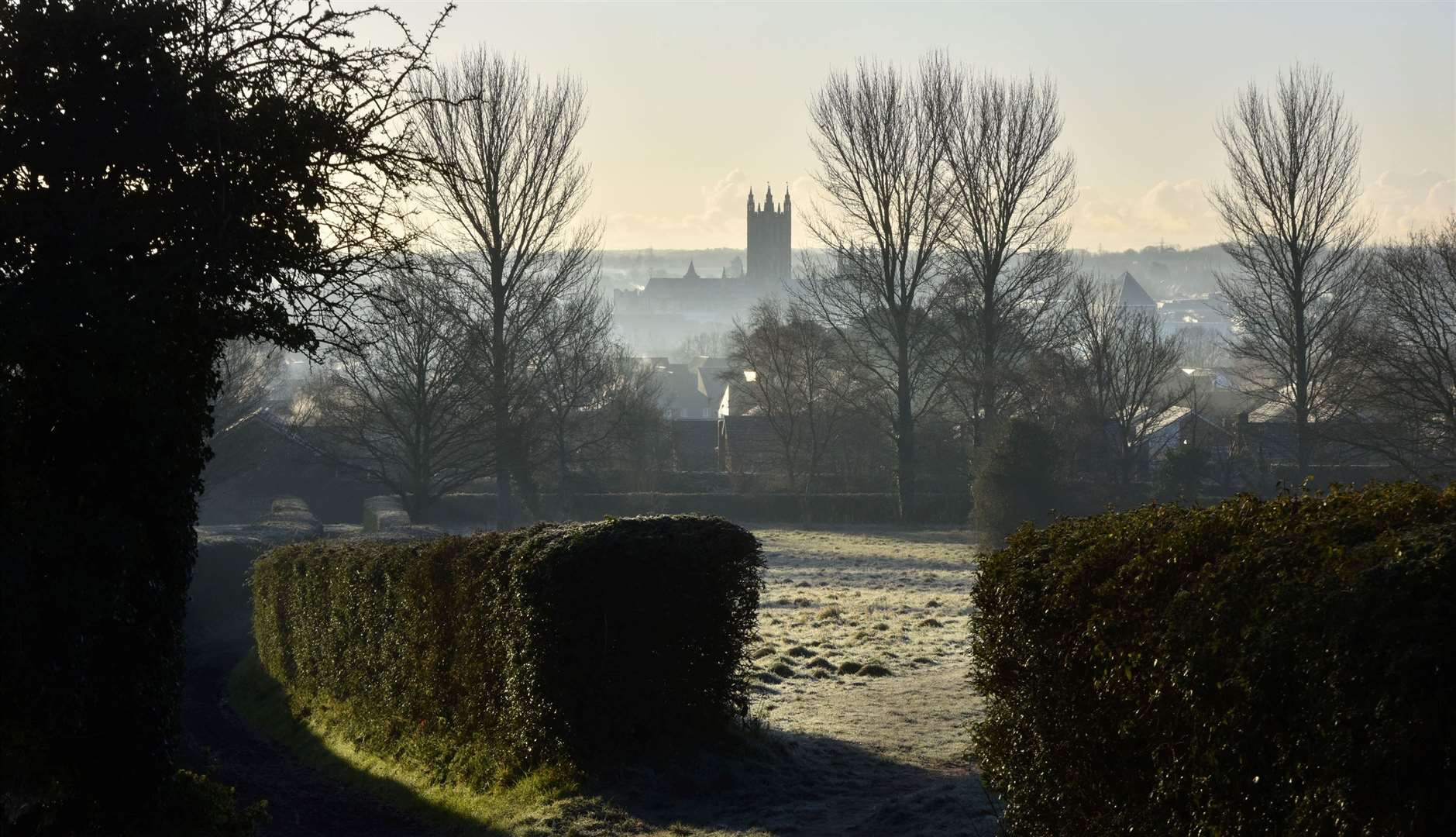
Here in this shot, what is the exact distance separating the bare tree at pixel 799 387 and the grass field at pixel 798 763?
89.8ft

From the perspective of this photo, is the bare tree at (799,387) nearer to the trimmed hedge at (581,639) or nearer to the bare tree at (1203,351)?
the trimmed hedge at (581,639)

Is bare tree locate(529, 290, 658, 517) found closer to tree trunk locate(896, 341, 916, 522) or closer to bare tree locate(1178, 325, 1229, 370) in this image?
tree trunk locate(896, 341, 916, 522)

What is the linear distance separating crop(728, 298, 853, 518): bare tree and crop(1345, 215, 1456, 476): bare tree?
19.5m

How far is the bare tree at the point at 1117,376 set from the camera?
38.6 metres

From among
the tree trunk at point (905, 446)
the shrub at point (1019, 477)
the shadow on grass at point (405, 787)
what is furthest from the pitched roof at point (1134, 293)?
the shadow on grass at point (405, 787)

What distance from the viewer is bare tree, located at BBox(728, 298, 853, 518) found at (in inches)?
1890

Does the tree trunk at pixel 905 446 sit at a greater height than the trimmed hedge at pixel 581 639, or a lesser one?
greater

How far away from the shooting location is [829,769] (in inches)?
381

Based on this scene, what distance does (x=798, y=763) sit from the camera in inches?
384

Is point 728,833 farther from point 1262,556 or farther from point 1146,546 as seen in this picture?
point 1262,556

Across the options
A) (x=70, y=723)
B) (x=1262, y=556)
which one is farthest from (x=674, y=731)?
(x=1262, y=556)

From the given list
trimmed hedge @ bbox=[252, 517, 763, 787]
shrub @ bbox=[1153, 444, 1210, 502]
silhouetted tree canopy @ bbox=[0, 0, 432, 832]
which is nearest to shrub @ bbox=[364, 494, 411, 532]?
trimmed hedge @ bbox=[252, 517, 763, 787]

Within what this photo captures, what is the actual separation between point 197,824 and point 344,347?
2.73m

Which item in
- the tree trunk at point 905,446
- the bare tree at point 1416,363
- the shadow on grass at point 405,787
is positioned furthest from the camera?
the tree trunk at point 905,446
